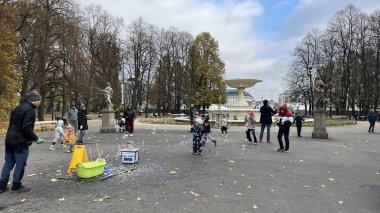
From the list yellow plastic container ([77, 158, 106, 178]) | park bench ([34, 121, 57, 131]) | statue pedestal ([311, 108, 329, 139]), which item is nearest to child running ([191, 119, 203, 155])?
yellow plastic container ([77, 158, 106, 178])

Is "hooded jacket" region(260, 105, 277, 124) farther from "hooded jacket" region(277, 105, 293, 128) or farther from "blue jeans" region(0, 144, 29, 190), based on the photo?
"blue jeans" region(0, 144, 29, 190)

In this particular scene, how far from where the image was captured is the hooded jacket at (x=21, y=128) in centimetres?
635

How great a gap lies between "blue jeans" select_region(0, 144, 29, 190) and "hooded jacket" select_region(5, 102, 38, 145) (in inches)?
5.1

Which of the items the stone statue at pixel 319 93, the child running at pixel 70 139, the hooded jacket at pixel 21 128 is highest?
the stone statue at pixel 319 93

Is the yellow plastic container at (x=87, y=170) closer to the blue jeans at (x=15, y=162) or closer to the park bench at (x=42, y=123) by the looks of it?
the blue jeans at (x=15, y=162)

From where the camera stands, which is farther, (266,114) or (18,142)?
(266,114)

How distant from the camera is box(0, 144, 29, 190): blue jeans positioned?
20.9 feet

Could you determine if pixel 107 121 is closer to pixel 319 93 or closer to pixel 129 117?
pixel 129 117

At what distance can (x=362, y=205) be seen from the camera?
A: 18.7 feet

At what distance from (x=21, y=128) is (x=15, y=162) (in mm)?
683

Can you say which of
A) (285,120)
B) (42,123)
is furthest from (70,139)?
(42,123)

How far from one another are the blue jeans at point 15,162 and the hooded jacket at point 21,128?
13cm

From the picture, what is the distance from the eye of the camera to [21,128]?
21.0ft

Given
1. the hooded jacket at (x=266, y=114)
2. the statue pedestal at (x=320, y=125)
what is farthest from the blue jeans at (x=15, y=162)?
the statue pedestal at (x=320, y=125)
